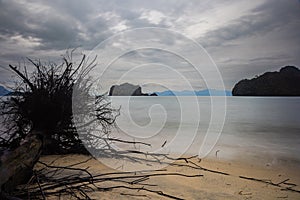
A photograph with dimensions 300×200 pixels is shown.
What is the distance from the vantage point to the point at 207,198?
3070mm

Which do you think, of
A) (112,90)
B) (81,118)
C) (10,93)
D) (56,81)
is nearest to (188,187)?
(81,118)

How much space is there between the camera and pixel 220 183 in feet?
12.4

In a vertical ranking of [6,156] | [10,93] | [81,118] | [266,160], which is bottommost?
[266,160]

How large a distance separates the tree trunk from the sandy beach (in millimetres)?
1015

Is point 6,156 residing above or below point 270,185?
above

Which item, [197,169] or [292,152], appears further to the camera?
[292,152]

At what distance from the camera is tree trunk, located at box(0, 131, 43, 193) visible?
274 cm

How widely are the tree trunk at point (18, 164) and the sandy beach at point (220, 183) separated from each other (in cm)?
102

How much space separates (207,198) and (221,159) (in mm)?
3274

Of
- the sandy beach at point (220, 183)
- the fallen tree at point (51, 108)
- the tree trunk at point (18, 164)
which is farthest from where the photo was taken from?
the fallen tree at point (51, 108)

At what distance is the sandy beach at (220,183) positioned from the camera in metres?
3.16

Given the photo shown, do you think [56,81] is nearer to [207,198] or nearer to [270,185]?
[207,198]

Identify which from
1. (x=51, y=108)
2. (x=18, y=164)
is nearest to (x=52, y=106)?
(x=51, y=108)

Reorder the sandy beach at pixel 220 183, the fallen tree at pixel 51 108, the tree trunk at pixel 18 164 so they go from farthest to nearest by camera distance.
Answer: the fallen tree at pixel 51 108 < the sandy beach at pixel 220 183 < the tree trunk at pixel 18 164
